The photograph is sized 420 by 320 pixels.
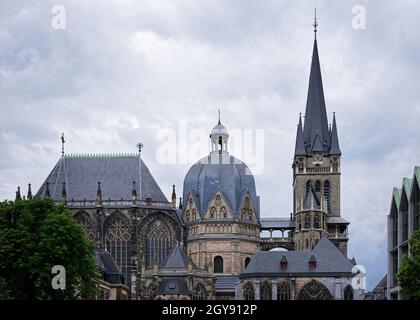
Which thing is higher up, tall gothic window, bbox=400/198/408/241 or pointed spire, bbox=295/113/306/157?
pointed spire, bbox=295/113/306/157

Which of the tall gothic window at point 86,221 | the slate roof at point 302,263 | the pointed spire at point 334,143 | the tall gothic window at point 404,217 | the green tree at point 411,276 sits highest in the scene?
the pointed spire at point 334,143

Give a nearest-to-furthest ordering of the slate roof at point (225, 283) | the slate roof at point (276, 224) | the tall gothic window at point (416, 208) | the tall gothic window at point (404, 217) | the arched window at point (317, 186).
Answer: the tall gothic window at point (416, 208)
the tall gothic window at point (404, 217)
the slate roof at point (225, 283)
the slate roof at point (276, 224)
the arched window at point (317, 186)

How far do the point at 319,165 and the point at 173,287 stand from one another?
3629 centimetres

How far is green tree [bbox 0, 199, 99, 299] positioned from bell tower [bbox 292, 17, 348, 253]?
65.3 m

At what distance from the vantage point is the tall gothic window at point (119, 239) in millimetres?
121688

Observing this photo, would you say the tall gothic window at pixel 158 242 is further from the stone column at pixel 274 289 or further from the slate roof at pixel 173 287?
the stone column at pixel 274 289

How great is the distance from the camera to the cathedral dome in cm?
12788

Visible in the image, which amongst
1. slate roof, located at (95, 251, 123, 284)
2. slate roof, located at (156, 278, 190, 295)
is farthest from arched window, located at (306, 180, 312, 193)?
slate roof, located at (95, 251, 123, 284)

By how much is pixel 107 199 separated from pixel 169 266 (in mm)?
16048

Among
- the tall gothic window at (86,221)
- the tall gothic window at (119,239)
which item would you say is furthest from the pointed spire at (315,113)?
the tall gothic window at (86,221)

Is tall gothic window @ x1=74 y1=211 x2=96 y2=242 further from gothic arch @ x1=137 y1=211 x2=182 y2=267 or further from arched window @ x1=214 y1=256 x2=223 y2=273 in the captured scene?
arched window @ x1=214 y1=256 x2=223 y2=273

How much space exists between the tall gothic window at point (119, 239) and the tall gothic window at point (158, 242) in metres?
2.84

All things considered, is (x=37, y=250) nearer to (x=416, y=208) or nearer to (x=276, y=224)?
(x=416, y=208)
